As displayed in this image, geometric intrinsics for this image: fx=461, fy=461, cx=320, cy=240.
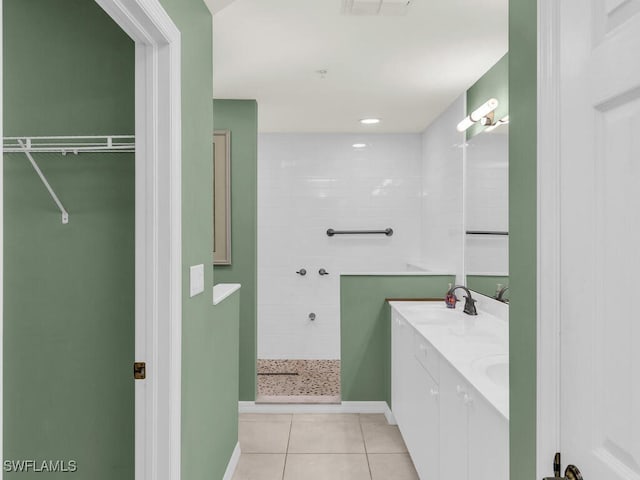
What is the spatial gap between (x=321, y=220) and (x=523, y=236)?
3823 millimetres

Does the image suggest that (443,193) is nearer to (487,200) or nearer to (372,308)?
(487,200)

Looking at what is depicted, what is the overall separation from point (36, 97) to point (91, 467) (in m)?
1.41

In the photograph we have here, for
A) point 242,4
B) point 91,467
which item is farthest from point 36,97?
point 91,467

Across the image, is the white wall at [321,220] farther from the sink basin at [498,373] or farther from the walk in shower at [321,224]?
the sink basin at [498,373]

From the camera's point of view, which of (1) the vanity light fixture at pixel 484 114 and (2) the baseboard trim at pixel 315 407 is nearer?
(1) the vanity light fixture at pixel 484 114

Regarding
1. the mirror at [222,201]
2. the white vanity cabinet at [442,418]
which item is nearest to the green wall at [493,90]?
the white vanity cabinet at [442,418]

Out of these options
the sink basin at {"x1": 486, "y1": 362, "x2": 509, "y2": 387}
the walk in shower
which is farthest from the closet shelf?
the walk in shower

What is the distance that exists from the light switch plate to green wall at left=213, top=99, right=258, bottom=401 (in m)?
1.80

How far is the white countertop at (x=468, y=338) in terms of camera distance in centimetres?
157

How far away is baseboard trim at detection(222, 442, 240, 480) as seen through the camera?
2580 mm

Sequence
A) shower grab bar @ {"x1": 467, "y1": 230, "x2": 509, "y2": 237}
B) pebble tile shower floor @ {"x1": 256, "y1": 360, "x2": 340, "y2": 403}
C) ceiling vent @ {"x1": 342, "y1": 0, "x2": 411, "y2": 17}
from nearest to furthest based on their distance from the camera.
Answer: ceiling vent @ {"x1": 342, "y1": 0, "x2": 411, "y2": 17}, shower grab bar @ {"x1": 467, "y1": 230, "x2": 509, "y2": 237}, pebble tile shower floor @ {"x1": 256, "y1": 360, "x2": 340, "y2": 403}

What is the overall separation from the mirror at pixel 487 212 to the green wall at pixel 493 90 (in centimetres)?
9

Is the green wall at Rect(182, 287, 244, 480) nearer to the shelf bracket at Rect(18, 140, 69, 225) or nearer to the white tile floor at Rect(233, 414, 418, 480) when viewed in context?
the white tile floor at Rect(233, 414, 418, 480)
